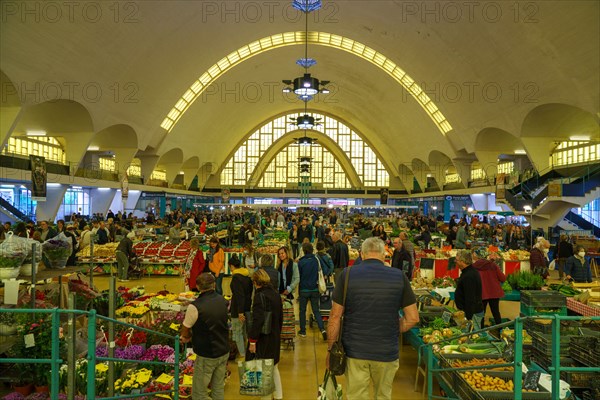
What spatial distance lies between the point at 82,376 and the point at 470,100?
23.0 metres

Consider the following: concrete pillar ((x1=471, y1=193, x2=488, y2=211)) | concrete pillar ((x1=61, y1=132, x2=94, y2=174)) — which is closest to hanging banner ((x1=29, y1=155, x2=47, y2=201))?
concrete pillar ((x1=61, y1=132, x2=94, y2=174))

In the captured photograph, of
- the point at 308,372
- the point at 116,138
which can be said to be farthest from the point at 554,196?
the point at 116,138

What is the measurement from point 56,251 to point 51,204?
1748 cm

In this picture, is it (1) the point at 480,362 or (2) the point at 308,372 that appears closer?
(1) the point at 480,362

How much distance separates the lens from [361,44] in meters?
29.3

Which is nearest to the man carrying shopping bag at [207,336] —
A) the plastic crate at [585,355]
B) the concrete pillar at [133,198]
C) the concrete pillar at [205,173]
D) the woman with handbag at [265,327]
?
the woman with handbag at [265,327]

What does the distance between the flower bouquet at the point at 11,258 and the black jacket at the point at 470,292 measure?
15.1 ft

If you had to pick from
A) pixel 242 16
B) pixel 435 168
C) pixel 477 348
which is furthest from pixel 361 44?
pixel 477 348

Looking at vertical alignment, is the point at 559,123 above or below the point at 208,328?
above

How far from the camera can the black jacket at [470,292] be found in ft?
17.6

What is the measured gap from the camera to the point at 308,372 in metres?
5.29

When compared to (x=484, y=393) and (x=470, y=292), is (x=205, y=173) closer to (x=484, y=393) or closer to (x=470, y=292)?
(x=470, y=292)

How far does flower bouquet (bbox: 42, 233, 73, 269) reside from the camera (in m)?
4.20

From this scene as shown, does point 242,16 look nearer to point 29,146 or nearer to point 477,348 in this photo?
point 29,146
